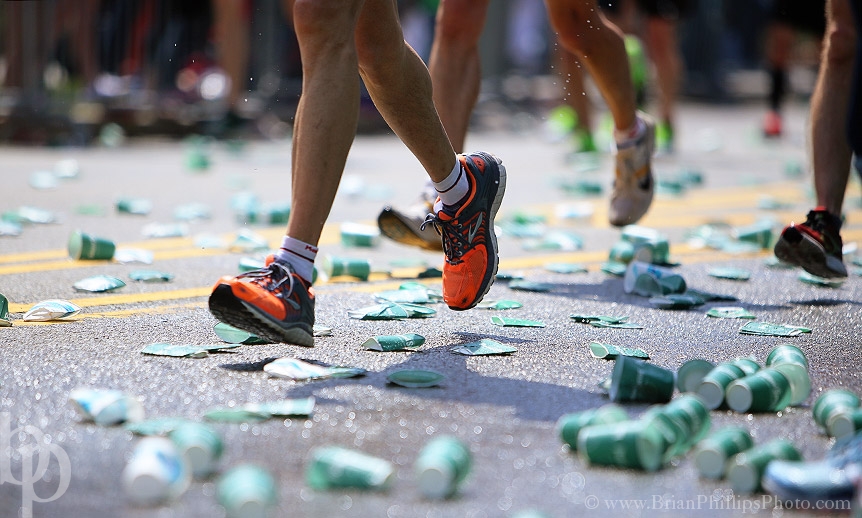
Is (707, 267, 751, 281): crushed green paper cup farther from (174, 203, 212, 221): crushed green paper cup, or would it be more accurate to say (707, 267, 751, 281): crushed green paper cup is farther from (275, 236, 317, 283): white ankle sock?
(174, 203, 212, 221): crushed green paper cup

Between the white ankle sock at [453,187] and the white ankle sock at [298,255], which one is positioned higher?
the white ankle sock at [453,187]

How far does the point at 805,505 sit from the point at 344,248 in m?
3.36

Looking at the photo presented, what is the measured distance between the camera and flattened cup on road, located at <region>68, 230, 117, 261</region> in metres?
4.72

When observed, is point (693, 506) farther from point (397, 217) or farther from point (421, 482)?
point (397, 217)

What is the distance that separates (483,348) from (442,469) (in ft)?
3.95

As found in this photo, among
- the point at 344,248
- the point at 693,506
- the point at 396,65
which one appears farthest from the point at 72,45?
the point at 693,506

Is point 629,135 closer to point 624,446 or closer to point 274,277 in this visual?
point 274,277

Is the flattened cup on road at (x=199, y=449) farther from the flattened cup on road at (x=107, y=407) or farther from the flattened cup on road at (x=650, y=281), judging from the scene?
the flattened cup on road at (x=650, y=281)

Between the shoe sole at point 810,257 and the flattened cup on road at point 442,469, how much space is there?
2.27m

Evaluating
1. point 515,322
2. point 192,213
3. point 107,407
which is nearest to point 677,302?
point 515,322

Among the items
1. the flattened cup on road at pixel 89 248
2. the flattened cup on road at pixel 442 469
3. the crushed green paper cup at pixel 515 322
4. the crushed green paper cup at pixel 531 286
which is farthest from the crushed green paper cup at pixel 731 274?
the flattened cup on road at pixel 442 469

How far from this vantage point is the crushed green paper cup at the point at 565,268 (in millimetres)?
4852

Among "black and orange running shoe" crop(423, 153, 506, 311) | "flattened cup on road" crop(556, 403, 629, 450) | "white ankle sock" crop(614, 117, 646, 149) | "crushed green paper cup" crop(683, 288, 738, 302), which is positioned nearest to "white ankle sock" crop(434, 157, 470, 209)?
"black and orange running shoe" crop(423, 153, 506, 311)

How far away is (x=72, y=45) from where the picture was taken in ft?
39.6
